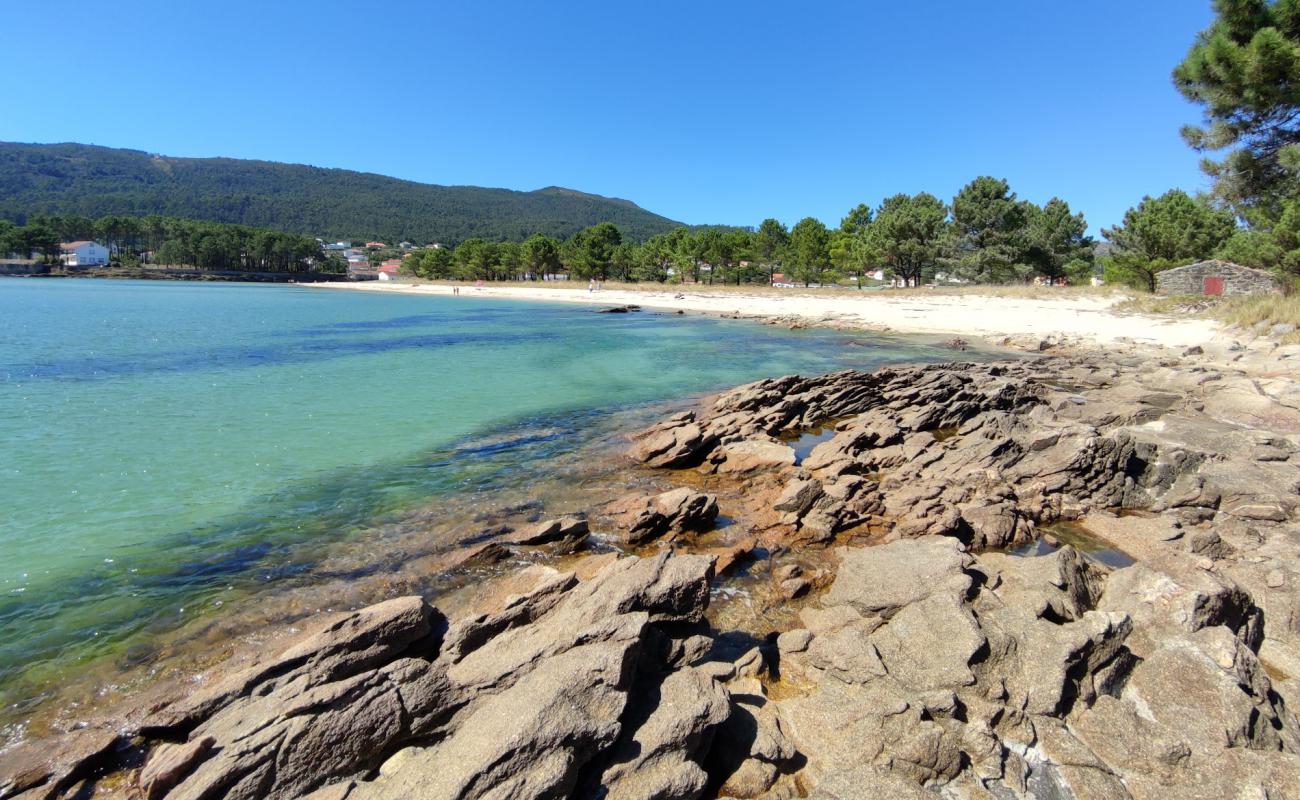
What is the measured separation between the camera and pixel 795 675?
211 inches

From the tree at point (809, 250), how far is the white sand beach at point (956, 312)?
27.7ft

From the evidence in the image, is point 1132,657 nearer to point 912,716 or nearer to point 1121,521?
point 912,716

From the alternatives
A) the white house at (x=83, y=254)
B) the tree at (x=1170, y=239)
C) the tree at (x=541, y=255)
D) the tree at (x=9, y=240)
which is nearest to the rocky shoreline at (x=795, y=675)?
the tree at (x=1170, y=239)

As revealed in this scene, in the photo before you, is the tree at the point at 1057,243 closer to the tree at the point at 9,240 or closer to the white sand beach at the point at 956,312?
the white sand beach at the point at 956,312

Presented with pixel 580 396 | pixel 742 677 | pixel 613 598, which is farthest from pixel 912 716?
pixel 580 396

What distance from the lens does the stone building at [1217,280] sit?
1208 inches

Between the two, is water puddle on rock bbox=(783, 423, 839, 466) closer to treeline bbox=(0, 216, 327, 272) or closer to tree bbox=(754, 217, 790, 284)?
tree bbox=(754, 217, 790, 284)

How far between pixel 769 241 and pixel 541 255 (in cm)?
4695

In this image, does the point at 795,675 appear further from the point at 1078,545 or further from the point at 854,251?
the point at 854,251

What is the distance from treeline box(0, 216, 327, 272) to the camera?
150m

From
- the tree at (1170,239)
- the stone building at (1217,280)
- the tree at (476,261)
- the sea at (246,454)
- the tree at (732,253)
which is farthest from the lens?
the tree at (476,261)

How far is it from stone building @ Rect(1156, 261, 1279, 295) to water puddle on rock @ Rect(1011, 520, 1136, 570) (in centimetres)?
3018

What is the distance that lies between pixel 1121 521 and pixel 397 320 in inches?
2162

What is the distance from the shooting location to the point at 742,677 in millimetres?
5117
